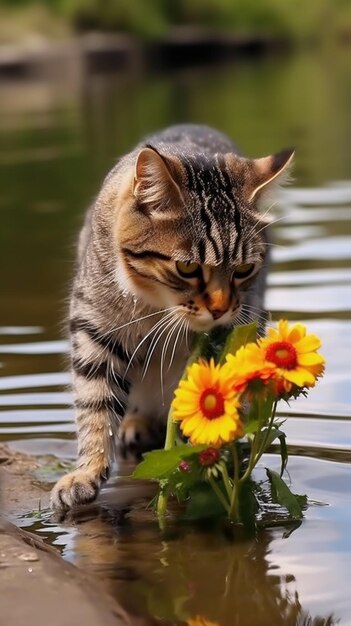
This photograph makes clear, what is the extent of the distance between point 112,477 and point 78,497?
0.41 meters

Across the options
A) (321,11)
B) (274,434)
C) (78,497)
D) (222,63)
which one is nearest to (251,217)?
(274,434)

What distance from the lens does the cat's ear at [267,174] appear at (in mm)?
4180

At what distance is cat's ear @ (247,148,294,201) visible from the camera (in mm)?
4180

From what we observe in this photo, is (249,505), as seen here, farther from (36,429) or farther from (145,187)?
(36,429)

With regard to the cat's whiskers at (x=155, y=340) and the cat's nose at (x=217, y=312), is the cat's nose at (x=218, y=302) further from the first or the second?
the cat's whiskers at (x=155, y=340)

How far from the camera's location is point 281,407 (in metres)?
5.23

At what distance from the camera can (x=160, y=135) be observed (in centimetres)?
597

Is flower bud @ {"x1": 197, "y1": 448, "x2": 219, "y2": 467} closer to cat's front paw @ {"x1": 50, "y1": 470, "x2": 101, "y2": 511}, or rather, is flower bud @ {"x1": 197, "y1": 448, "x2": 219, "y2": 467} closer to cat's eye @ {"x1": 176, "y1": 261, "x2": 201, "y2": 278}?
cat's eye @ {"x1": 176, "y1": 261, "x2": 201, "y2": 278}

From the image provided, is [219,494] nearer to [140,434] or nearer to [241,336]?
[241,336]

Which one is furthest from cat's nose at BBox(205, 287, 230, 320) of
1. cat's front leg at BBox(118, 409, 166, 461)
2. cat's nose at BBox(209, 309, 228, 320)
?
cat's front leg at BBox(118, 409, 166, 461)

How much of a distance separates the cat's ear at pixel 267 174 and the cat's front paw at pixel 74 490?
3.45 ft

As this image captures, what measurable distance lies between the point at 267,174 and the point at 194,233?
387mm

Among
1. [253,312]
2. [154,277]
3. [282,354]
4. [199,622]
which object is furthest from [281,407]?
[199,622]

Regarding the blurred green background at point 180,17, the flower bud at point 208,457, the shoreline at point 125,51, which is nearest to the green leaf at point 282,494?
the flower bud at point 208,457
